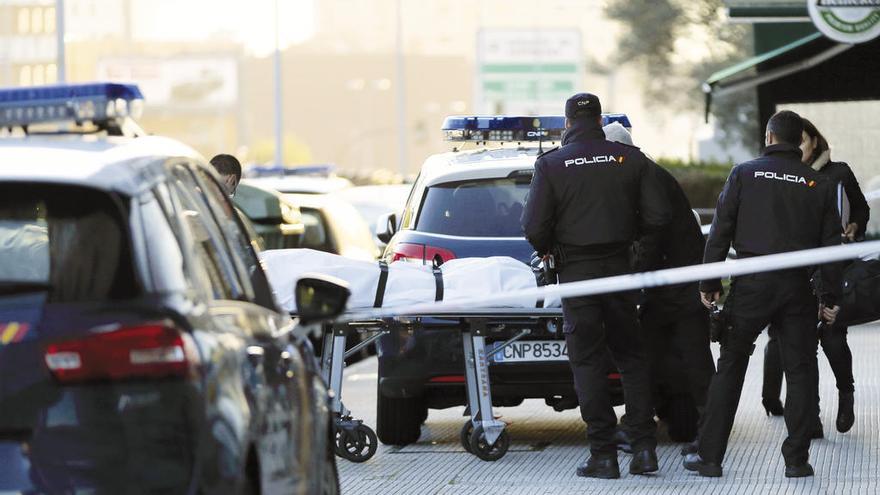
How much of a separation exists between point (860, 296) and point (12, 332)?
6.94 meters

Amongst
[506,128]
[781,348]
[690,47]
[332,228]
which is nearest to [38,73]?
[690,47]

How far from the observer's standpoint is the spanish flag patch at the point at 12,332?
4.14 metres

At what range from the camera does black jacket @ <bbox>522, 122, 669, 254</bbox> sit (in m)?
9.09

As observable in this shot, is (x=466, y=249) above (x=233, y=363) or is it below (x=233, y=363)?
below

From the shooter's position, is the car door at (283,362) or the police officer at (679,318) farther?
the police officer at (679,318)

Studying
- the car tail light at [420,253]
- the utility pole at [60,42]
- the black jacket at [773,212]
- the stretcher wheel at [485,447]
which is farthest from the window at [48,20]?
the black jacket at [773,212]

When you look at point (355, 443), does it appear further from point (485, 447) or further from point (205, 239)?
point (205, 239)

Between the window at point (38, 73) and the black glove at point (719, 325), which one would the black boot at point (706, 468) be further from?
the window at point (38, 73)

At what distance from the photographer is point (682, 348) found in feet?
32.4

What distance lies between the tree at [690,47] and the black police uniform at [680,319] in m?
33.3

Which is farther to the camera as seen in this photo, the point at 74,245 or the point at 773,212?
the point at 773,212

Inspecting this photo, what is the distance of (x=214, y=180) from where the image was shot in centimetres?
566

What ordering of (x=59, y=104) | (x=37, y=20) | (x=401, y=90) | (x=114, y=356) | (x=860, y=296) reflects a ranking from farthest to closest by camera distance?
(x=37, y=20) < (x=401, y=90) < (x=860, y=296) < (x=59, y=104) < (x=114, y=356)

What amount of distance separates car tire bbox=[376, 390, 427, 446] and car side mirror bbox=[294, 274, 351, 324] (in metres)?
4.99
